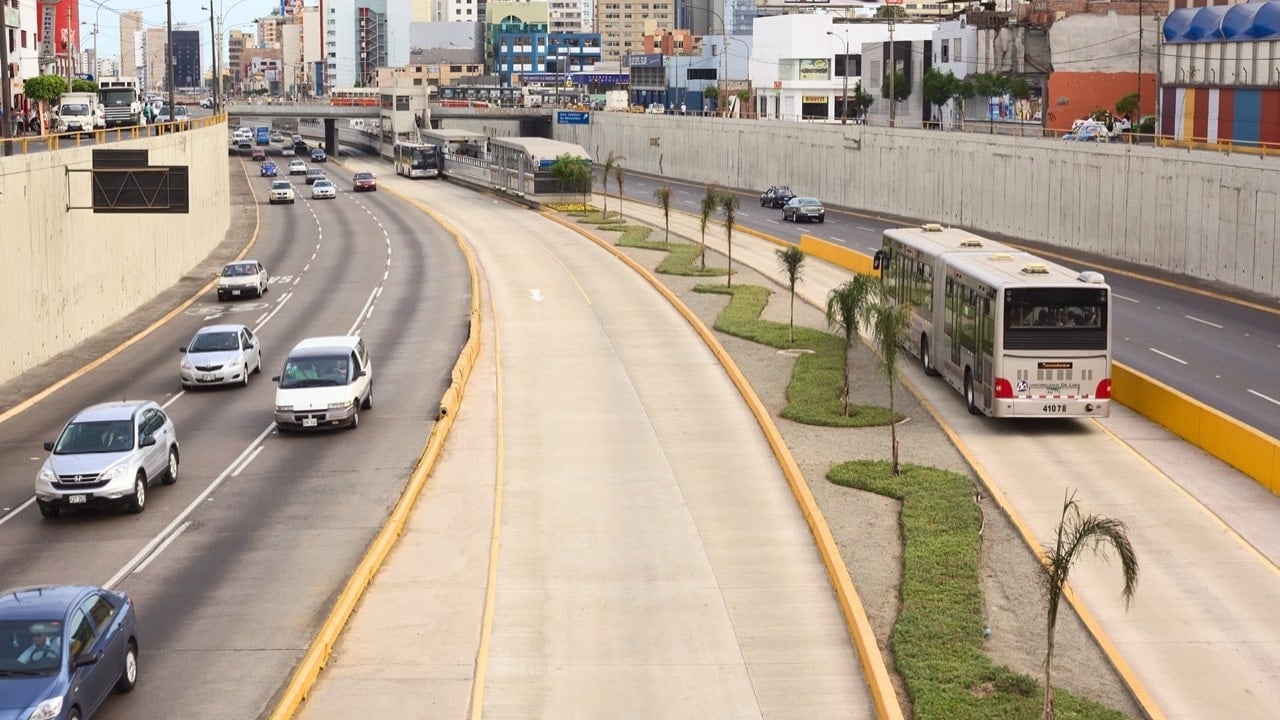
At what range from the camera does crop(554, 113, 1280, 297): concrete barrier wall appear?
50.0 meters

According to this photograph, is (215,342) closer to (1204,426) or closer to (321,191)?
(1204,426)

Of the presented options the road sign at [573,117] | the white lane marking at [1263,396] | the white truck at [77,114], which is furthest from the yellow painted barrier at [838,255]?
the road sign at [573,117]

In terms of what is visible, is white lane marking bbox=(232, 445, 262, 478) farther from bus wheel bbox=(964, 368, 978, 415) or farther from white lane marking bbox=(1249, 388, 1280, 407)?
white lane marking bbox=(1249, 388, 1280, 407)

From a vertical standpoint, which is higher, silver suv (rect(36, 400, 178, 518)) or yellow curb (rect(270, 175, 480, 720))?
silver suv (rect(36, 400, 178, 518))

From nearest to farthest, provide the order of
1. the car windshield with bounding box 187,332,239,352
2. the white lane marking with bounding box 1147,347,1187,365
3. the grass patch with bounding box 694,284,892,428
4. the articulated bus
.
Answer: the articulated bus → the grass patch with bounding box 694,284,892,428 → the car windshield with bounding box 187,332,239,352 → the white lane marking with bounding box 1147,347,1187,365

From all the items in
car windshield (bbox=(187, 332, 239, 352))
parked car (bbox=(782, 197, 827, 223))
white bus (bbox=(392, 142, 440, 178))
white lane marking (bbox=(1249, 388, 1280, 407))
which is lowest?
white lane marking (bbox=(1249, 388, 1280, 407))

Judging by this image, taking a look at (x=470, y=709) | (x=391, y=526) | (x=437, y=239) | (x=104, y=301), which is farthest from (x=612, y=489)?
(x=437, y=239)

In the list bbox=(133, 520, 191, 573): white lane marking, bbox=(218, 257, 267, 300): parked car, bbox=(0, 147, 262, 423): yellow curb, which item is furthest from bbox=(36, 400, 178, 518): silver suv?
bbox=(218, 257, 267, 300): parked car

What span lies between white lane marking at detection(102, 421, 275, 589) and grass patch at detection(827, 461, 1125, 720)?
1072 centimetres

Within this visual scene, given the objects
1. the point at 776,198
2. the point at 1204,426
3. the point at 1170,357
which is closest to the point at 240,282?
the point at 1170,357

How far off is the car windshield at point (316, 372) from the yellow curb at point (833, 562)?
8527mm

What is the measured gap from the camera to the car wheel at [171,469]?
2694 cm

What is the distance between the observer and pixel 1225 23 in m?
69.6

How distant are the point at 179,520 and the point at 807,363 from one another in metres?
16.6
